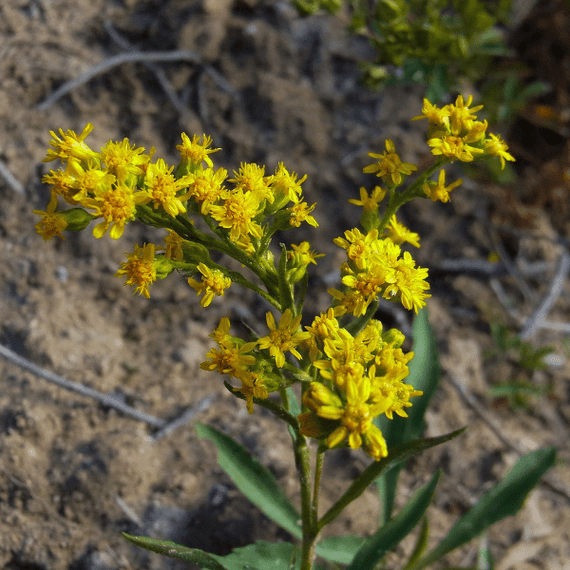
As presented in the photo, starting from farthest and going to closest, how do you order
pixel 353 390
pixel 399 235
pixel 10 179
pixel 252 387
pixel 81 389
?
pixel 10 179 < pixel 81 389 < pixel 399 235 < pixel 252 387 < pixel 353 390

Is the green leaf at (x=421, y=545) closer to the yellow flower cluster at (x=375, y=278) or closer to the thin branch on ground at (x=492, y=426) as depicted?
the thin branch on ground at (x=492, y=426)

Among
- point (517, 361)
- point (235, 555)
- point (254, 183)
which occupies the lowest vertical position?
point (517, 361)

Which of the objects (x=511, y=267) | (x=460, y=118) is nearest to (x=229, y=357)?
(x=460, y=118)

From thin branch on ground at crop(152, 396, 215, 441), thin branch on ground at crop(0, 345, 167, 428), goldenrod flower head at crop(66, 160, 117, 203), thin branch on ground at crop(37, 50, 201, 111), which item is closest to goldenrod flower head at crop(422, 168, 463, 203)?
goldenrod flower head at crop(66, 160, 117, 203)

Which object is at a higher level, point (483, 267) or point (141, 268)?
point (141, 268)

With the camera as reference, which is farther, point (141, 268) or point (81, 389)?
point (81, 389)

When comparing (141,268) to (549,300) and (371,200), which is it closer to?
(371,200)
